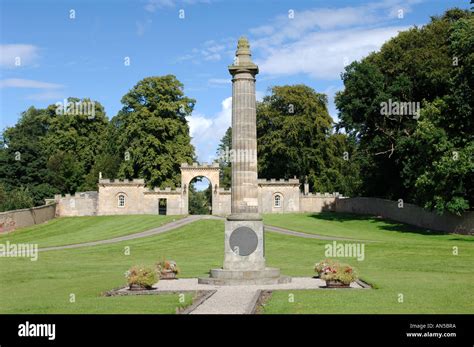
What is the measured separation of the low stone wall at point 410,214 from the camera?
45.9 metres

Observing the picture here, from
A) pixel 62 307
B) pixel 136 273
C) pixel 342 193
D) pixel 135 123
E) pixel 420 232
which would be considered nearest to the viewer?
pixel 62 307

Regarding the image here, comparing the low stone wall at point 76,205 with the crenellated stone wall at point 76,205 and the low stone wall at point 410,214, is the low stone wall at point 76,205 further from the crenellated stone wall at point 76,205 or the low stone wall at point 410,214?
the low stone wall at point 410,214

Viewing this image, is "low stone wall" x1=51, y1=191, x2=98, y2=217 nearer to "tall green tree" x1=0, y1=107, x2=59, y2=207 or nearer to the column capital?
"tall green tree" x1=0, y1=107, x2=59, y2=207

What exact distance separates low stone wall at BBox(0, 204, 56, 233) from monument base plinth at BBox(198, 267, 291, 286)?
3722cm

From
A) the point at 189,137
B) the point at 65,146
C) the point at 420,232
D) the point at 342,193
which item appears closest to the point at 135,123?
the point at 189,137

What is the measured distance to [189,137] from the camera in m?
79.1

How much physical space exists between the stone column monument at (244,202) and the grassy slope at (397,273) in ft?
11.7

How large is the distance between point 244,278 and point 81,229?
39.6m

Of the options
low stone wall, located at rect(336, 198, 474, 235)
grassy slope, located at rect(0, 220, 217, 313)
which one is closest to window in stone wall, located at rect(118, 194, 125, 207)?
grassy slope, located at rect(0, 220, 217, 313)

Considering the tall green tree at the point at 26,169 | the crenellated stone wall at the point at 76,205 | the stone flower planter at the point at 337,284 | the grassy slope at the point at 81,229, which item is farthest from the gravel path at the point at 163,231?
the tall green tree at the point at 26,169

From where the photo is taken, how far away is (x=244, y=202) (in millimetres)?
24078

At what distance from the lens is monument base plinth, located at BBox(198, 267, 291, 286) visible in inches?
898
